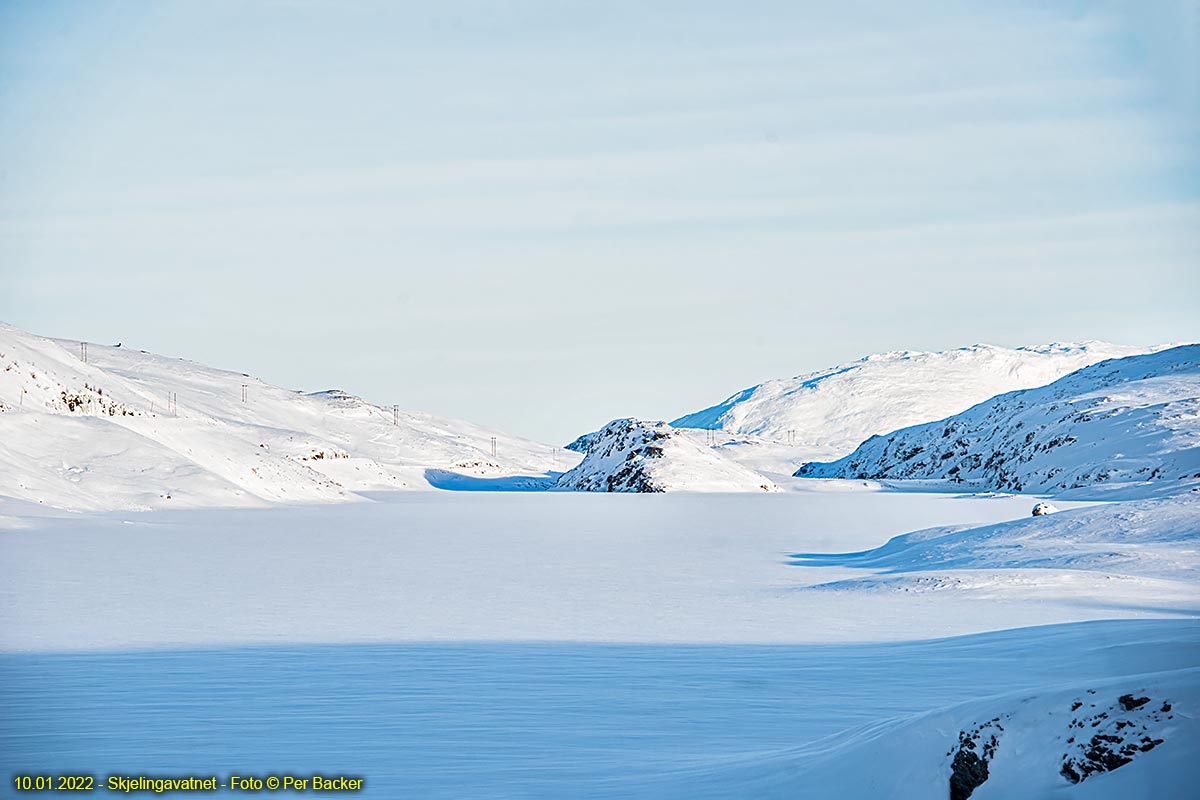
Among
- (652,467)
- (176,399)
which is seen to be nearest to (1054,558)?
(652,467)

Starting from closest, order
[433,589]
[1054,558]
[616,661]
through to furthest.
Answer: [616,661], [433,589], [1054,558]

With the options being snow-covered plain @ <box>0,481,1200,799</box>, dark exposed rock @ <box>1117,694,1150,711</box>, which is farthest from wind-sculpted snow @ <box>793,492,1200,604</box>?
dark exposed rock @ <box>1117,694,1150,711</box>

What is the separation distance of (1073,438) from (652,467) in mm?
35072

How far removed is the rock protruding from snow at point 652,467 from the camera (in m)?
101

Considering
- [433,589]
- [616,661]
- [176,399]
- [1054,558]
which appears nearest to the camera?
[616,661]

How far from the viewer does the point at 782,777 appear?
26.1ft

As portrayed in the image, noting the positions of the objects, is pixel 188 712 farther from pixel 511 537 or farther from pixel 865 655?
pixel 511 537

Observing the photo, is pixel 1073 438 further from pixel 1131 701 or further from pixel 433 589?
pixel 1131 701

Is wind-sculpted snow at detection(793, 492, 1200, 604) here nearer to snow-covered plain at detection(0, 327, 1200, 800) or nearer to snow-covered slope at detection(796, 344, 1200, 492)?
snow-covered plain at detection(0, 327, 1200, 800)

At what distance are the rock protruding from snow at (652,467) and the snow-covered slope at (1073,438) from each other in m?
23.8

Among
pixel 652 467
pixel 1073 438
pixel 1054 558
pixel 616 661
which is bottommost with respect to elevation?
pixel 616 661

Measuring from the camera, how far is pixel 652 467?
10269cm

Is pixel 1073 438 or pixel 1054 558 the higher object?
pixel 1073 438

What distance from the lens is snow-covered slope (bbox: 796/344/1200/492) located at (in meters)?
81.1
